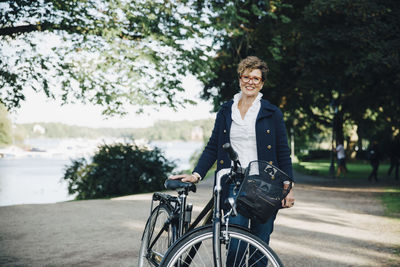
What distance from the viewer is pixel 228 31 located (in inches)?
536

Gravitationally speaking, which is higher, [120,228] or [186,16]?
[186,16]

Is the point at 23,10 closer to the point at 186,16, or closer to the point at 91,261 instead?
the point at 186,16

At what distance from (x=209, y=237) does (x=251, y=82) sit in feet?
4.29

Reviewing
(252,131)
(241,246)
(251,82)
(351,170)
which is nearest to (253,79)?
(251,82)

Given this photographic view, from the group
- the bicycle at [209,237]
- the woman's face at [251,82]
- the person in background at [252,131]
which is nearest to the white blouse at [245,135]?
the person in background at [252,131]

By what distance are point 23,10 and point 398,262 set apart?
1077 cm

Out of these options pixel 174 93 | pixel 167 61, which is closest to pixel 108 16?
pixel 167 61

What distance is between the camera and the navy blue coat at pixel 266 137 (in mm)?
3256

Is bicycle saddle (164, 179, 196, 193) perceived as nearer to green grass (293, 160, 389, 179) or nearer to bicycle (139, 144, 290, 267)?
bicycle (139, 144, 290, 267)

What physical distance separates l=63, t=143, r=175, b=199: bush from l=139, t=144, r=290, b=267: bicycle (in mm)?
11315

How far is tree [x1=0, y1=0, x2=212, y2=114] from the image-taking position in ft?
38.7

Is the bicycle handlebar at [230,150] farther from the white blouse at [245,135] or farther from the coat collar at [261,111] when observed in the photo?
the coat collar at [261,111]

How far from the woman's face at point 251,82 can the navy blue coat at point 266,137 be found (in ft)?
0.38

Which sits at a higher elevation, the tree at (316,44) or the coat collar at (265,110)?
the tree at (316,44)
